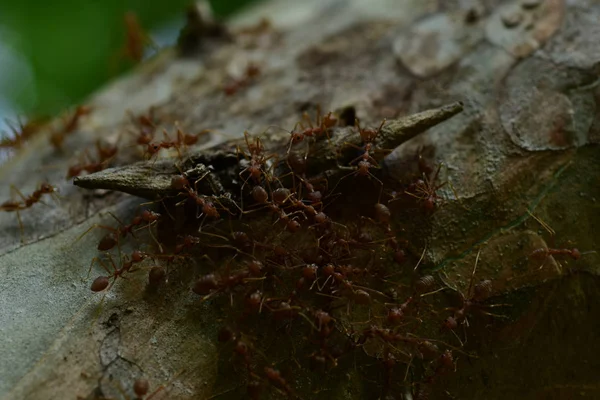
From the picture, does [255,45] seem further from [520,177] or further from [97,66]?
[97,66]

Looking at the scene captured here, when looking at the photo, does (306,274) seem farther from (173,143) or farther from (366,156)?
(173,143)

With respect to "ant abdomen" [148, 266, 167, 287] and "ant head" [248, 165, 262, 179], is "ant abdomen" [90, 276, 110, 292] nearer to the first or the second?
"ant abdomen" [148, 266, 167, 287]

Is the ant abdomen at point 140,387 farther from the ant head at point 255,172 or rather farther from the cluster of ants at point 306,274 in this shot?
the ant head at point 255,172

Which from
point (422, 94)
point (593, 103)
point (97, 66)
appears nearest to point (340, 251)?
point (422, 94)

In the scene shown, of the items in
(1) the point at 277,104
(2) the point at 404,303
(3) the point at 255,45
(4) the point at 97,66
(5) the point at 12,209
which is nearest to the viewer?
(2) the point at 404,303

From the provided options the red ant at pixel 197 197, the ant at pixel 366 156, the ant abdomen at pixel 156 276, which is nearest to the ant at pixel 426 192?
the ant at pixel 366 156

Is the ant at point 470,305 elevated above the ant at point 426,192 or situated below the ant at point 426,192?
below
